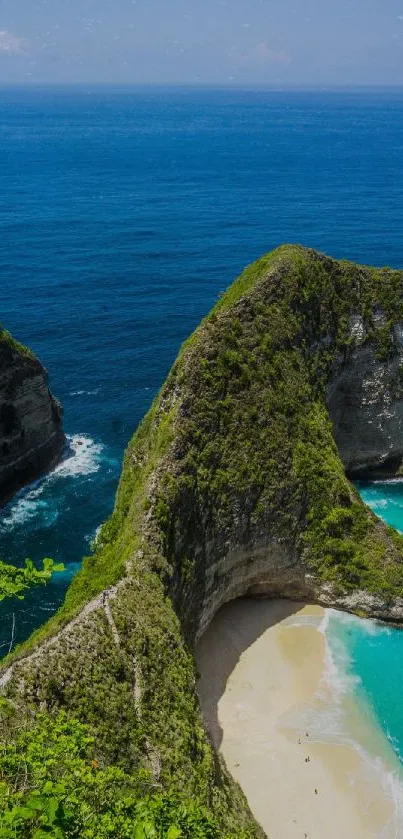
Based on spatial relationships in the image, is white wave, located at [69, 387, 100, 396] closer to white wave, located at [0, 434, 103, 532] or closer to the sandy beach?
white wave, located at [0, 434, 103, 532]

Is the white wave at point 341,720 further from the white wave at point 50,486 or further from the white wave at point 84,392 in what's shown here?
the white wave at point 84,392

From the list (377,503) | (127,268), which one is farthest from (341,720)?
(127,268)

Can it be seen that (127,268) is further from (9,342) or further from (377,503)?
(377,503)

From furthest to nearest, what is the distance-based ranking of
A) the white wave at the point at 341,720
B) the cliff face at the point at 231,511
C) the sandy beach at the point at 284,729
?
the white wave at the point at 341,720
the sandy beach at the point at 284,729
the cliff face at the point at 231,511

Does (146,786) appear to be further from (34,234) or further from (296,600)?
(34,234)

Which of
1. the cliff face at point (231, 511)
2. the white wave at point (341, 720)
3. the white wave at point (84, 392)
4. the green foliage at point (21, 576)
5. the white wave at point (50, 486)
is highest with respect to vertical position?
the green foliage at point (21, 576)

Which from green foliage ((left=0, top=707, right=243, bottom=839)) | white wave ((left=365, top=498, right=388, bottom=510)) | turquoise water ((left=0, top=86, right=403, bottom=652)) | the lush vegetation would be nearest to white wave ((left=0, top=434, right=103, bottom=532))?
turquoise water ((left=0, top=86, right=403, bottom=652))

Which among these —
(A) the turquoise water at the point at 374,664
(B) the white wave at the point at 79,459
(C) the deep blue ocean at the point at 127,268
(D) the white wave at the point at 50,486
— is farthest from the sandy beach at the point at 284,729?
(B) the white wave at the point at 79,459
